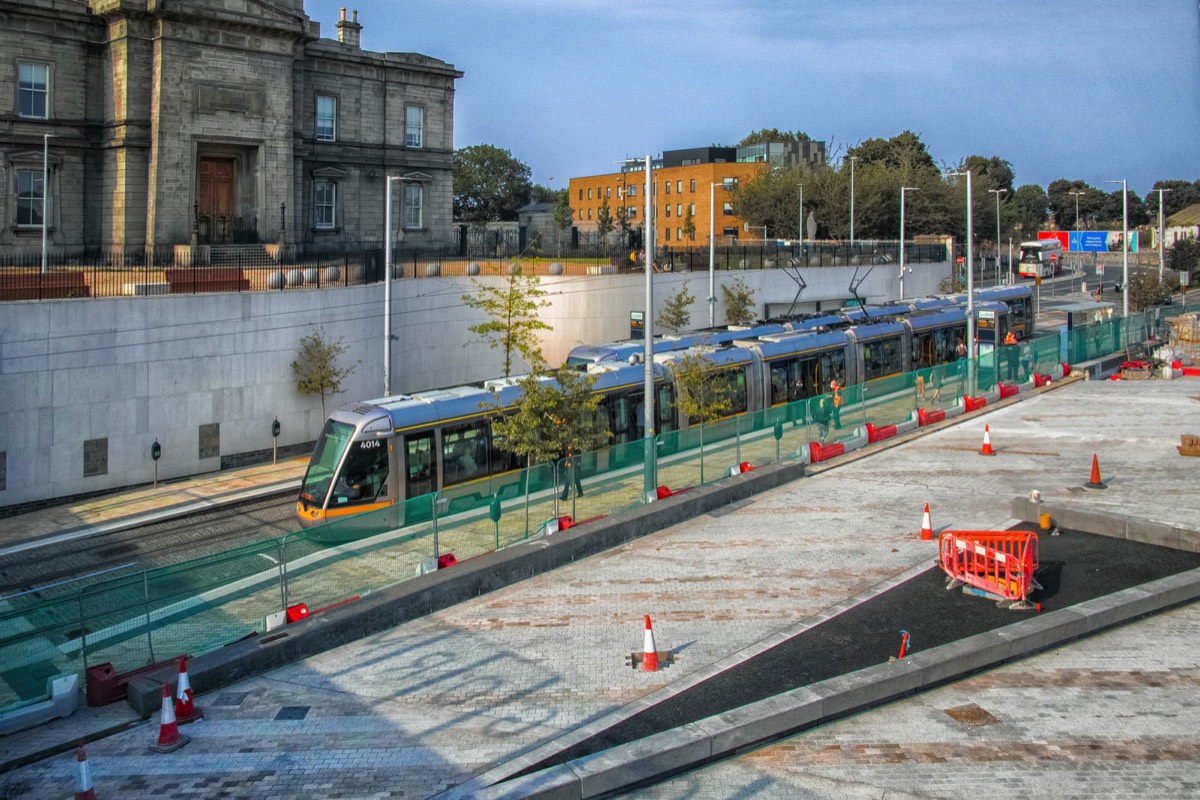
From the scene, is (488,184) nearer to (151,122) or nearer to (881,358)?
(151,122)

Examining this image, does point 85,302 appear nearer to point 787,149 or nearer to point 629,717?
point 629,717

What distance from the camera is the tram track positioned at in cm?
2147

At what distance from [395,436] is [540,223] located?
150 feet

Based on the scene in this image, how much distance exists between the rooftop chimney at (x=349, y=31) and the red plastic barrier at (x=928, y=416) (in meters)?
31.7

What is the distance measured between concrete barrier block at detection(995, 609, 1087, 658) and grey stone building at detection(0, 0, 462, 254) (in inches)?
1290

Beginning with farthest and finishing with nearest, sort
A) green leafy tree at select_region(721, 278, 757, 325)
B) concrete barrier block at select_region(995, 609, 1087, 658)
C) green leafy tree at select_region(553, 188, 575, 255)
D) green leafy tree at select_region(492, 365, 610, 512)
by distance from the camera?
green leafy tree at select_region(553, 188, 575, 255) < green leafy tree at select_region(721, 278, 757, 325) < green leafy tree at select_region(492, 365, 610, 512) < concrete barrier block at select_region(995, 609, 1087, 658)

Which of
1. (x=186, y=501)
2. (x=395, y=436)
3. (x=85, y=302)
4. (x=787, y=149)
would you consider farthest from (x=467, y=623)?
(x=787, y=149)

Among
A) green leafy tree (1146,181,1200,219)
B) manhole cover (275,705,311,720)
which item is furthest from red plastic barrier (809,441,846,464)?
green leafy tree (1146,181,1200,219)

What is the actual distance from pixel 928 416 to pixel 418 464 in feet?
50.8

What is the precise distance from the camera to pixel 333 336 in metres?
33.2

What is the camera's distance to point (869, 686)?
12891 mm

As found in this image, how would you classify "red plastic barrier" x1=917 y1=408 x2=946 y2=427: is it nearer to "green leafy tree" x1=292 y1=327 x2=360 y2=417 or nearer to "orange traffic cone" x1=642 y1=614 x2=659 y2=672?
"green leafy tree" x1=292 y1=327 x2=360 y2=417

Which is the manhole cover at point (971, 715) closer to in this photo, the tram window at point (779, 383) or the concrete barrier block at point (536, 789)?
the concrete barrier block at point (536, 789)

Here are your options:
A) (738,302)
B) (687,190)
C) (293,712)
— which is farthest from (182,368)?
(687,190)
